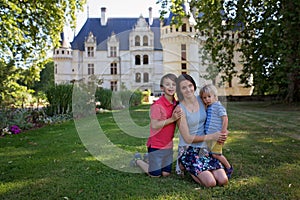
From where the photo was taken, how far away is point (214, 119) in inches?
125

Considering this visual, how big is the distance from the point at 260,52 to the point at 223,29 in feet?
6.22

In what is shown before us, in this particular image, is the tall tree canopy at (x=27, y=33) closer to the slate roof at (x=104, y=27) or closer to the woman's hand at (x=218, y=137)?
the woman's hand at (x=218, y=137)

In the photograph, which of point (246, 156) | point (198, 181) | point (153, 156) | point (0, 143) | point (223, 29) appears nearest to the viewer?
point (198, 181)

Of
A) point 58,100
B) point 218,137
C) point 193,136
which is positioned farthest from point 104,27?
point 218,137

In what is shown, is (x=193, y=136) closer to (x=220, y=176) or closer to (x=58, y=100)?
(x=220, y=176)

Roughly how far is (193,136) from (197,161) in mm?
269

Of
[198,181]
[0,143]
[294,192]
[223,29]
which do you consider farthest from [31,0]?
[294,192]

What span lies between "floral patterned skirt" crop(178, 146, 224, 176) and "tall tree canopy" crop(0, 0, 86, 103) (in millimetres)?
6820

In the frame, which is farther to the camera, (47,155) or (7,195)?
(47,155)

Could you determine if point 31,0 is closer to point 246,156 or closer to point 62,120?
point 62,120

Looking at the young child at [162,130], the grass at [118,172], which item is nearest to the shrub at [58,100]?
the grass at [118,172]

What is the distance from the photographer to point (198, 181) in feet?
9.58

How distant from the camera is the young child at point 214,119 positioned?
3.11 meters

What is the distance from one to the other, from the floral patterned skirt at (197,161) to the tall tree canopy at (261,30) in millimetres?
7847
